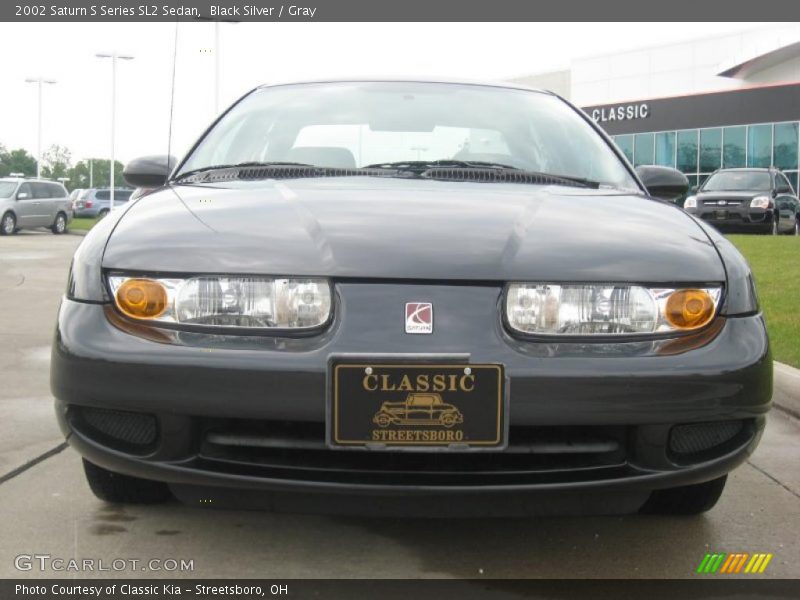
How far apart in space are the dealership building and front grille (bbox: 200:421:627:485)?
→ 35.3 meters

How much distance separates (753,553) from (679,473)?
58cm

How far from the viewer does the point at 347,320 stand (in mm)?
2320

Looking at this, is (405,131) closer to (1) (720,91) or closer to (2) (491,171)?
(2) (491,171)

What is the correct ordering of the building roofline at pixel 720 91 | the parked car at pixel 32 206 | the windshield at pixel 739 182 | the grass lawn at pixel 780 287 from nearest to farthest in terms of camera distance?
1. the grass lawn at pixel 780 287
2. the windshield at pixel 739 182
3. the parked car at pixel 32 206
4. the building roofline at pixel 720 91

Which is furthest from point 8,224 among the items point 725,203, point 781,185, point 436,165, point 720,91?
point 720,91

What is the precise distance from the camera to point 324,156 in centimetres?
348

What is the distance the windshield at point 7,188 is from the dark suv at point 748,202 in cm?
1647

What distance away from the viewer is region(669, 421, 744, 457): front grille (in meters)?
2.45

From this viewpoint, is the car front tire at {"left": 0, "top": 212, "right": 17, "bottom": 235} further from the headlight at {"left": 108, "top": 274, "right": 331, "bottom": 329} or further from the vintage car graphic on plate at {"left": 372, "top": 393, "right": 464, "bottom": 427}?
the vintage car graphic on plate at {"left": 372, "top": 393, "right": 464, "bottom": 427}

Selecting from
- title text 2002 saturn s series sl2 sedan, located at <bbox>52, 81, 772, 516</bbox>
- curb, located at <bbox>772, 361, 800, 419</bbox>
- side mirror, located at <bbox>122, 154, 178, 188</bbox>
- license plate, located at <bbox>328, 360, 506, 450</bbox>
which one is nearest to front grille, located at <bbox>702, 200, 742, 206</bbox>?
curb, located at <bbox>772, 361, 800, 419</bbox>

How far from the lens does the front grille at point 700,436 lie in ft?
8.03

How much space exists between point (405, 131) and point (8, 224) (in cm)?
2347

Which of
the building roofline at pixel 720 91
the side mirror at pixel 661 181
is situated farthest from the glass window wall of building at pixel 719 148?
the side mirror at pixel 661 181

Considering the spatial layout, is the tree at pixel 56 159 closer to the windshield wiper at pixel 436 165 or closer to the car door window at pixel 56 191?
the car door window at pixel 56 191
